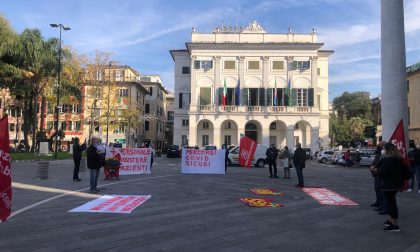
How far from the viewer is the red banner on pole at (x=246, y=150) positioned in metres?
22.2

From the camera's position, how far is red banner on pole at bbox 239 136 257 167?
72.7ft

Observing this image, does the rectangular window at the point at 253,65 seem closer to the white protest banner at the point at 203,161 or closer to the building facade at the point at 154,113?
the building facade at the point at 154,113

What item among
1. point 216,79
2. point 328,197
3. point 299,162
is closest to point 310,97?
point 216,79

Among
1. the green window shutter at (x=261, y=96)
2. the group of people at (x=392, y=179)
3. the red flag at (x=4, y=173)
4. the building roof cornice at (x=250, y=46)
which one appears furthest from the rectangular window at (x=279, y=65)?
the red flag at (x=4, y=173)

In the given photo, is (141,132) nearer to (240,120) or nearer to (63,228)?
(240,120)

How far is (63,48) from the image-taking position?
4141 cm

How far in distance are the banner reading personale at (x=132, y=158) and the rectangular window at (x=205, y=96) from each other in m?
37.1

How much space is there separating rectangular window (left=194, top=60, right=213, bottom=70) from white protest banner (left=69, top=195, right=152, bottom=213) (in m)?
48.2

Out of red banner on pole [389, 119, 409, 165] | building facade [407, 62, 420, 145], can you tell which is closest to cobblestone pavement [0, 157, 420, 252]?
red banner on pole [389, 119, 409, 165]

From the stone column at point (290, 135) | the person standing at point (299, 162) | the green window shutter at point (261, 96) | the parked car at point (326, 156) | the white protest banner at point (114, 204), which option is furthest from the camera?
the green window shutter at point (261, 96)

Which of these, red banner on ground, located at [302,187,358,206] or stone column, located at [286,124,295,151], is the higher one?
stone column, located at [286,124,295,151]

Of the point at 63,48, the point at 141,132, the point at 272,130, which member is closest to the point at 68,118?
the point at 141,132

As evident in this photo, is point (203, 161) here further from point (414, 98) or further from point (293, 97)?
point (414, 98)

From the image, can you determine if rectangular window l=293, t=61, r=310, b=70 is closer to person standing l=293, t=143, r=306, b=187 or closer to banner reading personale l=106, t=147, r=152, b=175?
banner reading personale l=106, t=147, r=152, b=175
